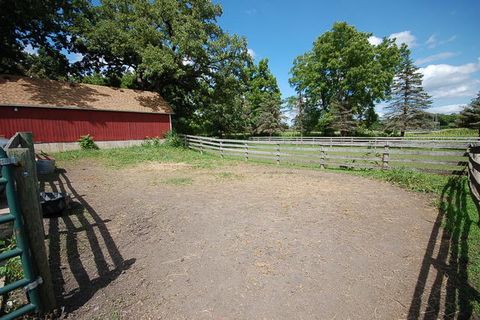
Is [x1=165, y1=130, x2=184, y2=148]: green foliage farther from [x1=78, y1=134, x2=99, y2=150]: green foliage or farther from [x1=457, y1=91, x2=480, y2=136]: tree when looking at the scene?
[x1=457, y1=91, x2=480, y2=136]: tree

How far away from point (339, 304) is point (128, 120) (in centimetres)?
2028

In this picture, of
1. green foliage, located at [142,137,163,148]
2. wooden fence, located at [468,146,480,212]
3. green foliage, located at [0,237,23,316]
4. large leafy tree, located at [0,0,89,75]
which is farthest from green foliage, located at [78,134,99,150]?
wooden fence, located at [468,146,480,212]

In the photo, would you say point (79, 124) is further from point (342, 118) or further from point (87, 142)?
point (342, 118)

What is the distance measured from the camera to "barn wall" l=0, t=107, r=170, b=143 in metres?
14.4

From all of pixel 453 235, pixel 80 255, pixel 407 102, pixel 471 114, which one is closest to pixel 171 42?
pixel 80 255

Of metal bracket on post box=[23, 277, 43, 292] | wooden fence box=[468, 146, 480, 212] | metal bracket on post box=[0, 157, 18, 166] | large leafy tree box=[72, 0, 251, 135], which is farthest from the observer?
large leafy tree box=[72, 0, 251, 135]

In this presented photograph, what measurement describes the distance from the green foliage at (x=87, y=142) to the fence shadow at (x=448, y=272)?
64.4 ft

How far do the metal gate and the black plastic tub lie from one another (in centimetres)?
318

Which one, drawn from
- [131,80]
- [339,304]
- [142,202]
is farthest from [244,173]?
[131,80]

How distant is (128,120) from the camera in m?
19.1

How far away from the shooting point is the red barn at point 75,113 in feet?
47.7

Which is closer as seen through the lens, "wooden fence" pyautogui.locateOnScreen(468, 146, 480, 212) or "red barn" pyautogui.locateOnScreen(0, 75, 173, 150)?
"wooden fence" pyautogui.locateOnScreen(468, 146, 480, 212)

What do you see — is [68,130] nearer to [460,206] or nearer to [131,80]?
[131,80]

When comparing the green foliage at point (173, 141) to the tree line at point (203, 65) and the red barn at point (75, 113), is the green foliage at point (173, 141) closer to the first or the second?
the red barn at point (75, 113)
